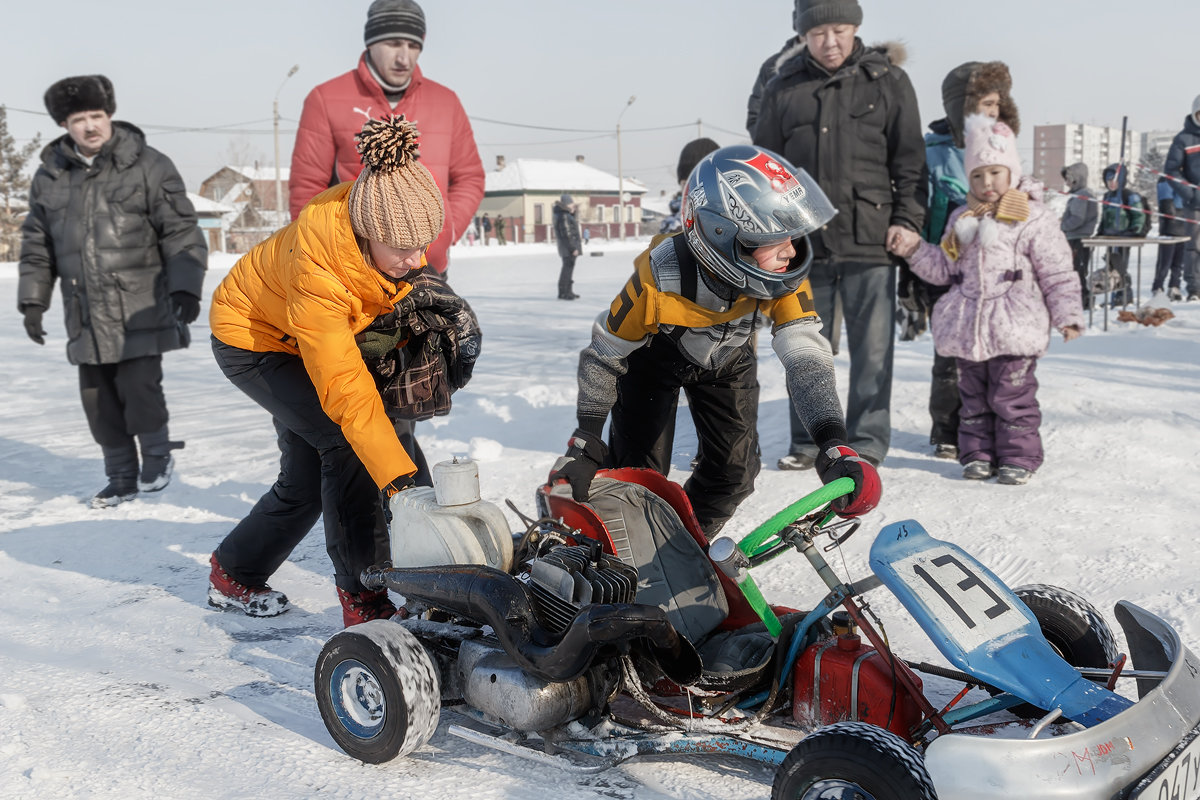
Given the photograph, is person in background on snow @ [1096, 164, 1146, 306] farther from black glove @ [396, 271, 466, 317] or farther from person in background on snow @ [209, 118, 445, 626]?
person in background on snow @ [209, 118, 445, 626]

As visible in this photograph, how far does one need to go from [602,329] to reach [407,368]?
78cm

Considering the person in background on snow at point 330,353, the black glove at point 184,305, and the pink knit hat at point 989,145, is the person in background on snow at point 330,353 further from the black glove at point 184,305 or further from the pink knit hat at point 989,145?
the pink knit hat at point 989,145

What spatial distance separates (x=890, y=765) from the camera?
212 centimetres

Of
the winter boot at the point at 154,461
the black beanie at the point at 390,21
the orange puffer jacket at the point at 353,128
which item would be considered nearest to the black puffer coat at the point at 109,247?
the winter boot at the point at 154,461

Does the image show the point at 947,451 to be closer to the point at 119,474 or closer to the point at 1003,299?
the point at 1003,299

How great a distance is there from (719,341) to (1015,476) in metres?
2.41

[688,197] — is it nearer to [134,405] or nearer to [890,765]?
[890,765]

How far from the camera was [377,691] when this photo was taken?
2979mm

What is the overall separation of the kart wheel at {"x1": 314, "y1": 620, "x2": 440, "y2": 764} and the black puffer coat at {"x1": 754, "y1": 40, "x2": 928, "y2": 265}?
3599 millimetres

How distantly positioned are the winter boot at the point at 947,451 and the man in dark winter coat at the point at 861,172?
0.40 metres

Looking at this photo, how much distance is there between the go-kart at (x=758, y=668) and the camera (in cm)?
214

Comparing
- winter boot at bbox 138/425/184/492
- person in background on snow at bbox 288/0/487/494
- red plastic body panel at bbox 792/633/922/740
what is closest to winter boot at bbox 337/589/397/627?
red plastic body panel at bbox 792/633/922/740

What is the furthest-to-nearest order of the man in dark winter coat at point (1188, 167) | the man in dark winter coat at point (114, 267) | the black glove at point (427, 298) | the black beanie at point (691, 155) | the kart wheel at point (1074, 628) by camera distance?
the man in dark winter coat at point (1188, 167), the black beanie at point (691, 155), the man in dark winter coat at point (114, 267), the black glove at point (427, 298), the kart wheel at point (1074, 628)

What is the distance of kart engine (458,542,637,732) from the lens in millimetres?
2838
